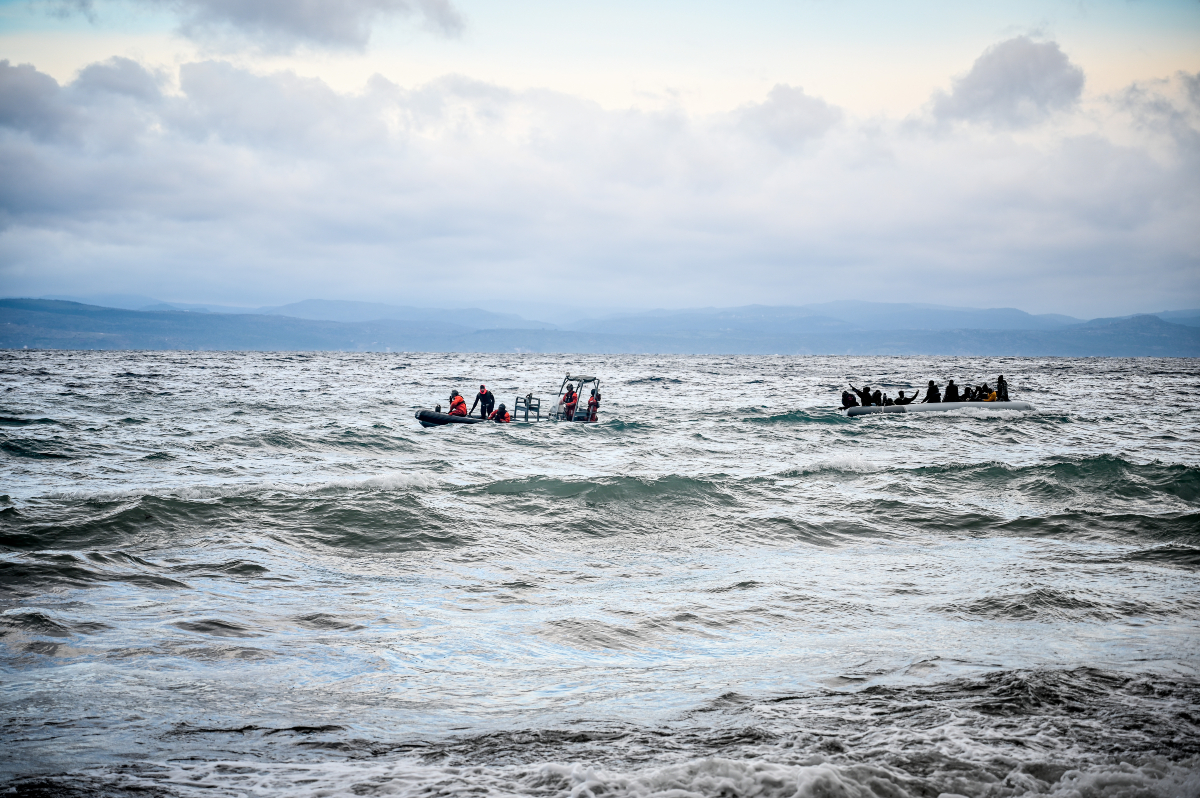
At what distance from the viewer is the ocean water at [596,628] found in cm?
451

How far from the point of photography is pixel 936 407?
3472 cm

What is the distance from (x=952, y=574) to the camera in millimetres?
9906

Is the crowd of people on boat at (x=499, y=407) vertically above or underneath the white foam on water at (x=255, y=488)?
above

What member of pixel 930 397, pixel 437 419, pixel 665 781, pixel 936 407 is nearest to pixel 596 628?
pixel 665 781

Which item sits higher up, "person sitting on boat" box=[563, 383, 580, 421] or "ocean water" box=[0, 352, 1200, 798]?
"person sitting on boat" box=[563, 383, 580, 421]

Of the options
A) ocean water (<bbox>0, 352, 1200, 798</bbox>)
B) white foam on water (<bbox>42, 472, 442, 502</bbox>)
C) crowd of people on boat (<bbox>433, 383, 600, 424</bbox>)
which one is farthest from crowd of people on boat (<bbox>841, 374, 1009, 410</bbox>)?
white foam on water (<bbox>42, 472, 442, 502</bbox>)

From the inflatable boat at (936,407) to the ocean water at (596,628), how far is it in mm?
13945

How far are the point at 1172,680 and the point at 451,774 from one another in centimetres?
543

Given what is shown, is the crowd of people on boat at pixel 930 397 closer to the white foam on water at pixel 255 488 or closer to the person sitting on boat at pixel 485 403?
the person sitting on boat at pixel 485 403

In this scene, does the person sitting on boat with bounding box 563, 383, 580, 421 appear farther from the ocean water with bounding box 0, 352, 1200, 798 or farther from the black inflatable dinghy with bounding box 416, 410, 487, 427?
the ocean water with bounding box 0, 352, 1200, 798

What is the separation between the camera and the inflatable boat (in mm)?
33781

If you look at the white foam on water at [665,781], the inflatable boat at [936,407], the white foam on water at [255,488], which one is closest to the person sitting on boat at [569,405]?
the inflatable boat at [936,407]

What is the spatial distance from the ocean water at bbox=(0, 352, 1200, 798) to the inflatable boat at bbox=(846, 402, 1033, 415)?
1394 cm

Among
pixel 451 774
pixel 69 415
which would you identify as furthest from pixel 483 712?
pixel 69 415
